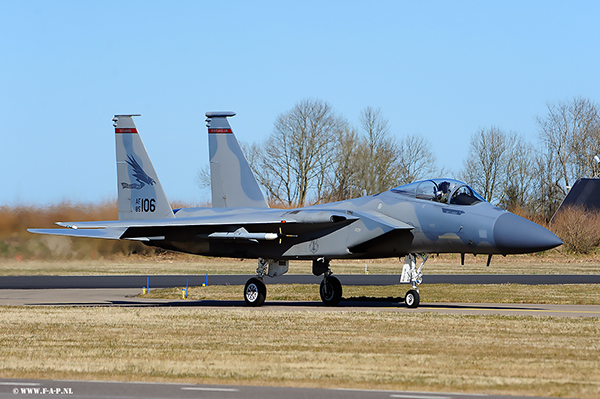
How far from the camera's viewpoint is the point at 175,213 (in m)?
20.4

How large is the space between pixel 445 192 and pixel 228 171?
7.53 meters

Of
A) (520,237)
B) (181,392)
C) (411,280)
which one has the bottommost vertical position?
(181,392)

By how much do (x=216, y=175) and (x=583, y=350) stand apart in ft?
45.2

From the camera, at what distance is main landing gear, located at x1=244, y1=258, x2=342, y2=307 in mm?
18547

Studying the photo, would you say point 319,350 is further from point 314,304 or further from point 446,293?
point 446,293

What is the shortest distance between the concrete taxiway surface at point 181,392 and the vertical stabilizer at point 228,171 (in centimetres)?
1394

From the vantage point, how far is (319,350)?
10016 millimetres

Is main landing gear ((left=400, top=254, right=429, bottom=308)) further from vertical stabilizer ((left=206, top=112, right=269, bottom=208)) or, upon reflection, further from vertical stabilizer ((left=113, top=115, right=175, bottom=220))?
vertical stabilizer ((left=113, top=115, right=175, bottom=220))

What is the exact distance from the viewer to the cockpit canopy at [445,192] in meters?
16.4

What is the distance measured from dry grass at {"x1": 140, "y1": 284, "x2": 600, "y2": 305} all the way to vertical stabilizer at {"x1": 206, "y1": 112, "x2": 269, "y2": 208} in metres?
2.91

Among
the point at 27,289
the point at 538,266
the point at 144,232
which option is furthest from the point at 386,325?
the point at 538,266

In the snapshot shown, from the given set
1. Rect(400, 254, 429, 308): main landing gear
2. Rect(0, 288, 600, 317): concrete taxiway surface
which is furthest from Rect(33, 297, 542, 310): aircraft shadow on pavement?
Rect(400, 254, 429, 308): main landing gear

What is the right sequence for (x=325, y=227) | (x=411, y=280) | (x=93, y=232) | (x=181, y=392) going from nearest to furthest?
(x=181, y=392), (x=411, y=280), (x=325, y=227), (x=93, y=232)

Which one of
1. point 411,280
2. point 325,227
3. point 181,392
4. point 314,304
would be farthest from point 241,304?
point 181,392
